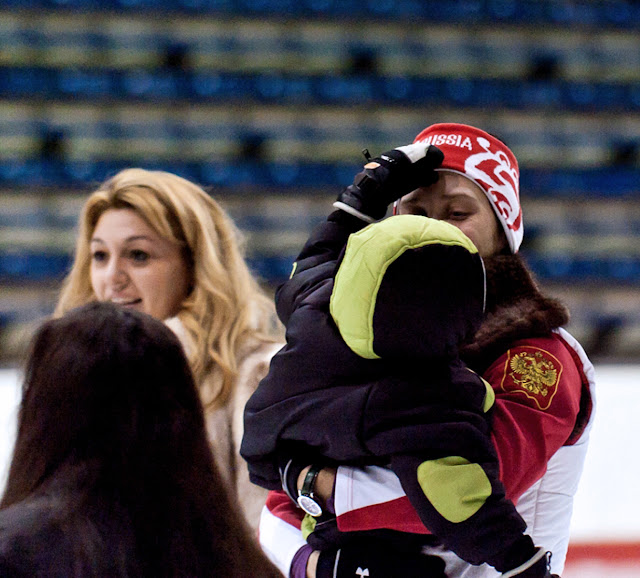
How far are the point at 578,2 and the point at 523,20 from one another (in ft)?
2.28

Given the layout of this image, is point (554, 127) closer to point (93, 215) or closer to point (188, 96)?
point (188, 96)

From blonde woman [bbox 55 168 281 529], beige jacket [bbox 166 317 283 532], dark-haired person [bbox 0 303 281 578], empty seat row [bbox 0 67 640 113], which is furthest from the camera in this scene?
empty seat row [bbox 0 67 640 113]

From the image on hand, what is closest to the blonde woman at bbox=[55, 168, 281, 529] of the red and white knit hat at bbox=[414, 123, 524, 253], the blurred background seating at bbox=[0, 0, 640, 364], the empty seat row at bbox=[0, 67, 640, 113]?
the red and white knit hat at bbox=[414, 123, 524, 253]

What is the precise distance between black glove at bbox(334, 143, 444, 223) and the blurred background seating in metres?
6.90

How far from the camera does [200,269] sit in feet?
5.95

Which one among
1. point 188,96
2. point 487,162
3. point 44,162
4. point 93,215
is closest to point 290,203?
point 188,96

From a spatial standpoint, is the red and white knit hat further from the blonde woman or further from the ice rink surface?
the ice rink surface

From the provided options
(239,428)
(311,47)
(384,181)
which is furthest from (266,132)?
(384,181)

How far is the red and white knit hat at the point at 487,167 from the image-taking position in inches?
45.8

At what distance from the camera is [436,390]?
0.90 metres

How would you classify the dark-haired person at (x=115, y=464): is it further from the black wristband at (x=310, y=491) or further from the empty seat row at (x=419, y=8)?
the empty seat row at (x=419, y=8)

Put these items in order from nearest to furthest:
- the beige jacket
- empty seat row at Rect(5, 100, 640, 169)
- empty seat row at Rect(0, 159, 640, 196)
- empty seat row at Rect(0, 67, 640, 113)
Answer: the beige jacket, empty seat row at Rect(0, 159, 640, 196), empty seat row at Rect(5, 100, 640, 169), empty seat row at Rect(0, 67, 640, 113)

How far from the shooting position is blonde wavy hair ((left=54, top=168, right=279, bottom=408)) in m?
1.75

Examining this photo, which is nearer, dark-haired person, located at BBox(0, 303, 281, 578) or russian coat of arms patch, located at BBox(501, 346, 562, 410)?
dark-haired person, located at BBox(0, 303, 281, 578)
